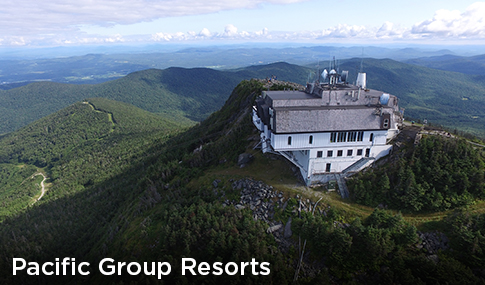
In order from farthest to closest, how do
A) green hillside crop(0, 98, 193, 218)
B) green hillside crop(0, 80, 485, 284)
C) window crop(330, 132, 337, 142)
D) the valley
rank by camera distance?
green hillside crop(0, 98, 193, 218) < window crop(330, 132, 337, 142) < the valley < green hillside crop(0, 80, 485, 284)

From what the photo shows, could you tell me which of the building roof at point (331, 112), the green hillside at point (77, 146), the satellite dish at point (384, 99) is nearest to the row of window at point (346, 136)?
the building roof at point (331, 112)

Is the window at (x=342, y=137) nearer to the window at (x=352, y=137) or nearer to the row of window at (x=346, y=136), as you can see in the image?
the row of window at (x=346, y=136)

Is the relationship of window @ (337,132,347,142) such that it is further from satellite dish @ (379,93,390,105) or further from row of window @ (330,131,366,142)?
satellite dish @ (379,93,390,105)

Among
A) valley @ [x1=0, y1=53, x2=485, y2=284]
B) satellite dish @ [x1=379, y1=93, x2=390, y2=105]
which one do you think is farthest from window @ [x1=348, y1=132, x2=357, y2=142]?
satellite dish @ [x1=379, y1=93, x2=390, y2=105]

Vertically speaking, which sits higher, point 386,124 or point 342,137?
point 386,124

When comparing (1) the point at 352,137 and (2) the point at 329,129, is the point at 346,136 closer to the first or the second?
(1) the point at 352,137

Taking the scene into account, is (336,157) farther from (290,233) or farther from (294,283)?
(294,283)

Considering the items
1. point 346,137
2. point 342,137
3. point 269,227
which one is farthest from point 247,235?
point 346,137

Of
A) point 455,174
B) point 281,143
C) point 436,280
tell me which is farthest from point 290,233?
point 455,174
